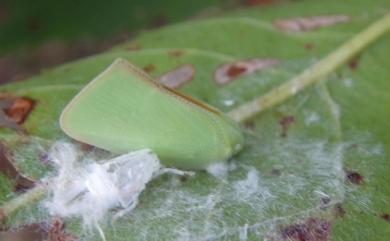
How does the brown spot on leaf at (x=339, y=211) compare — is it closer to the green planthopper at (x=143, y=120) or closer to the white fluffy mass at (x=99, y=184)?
the green planthopper at (x=143, y=120)

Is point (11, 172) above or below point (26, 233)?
above

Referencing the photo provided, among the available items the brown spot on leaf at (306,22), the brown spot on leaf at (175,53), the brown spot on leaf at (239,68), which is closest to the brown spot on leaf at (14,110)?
the brown spot on leaf at (175,53)

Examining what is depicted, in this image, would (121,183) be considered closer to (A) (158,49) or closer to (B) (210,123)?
(B) (210,123)

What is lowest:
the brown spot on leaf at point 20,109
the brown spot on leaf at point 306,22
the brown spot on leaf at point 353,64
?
the brown spot on leaf at point 353,64

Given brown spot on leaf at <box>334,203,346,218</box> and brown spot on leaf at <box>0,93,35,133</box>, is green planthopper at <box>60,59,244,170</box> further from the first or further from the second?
brown spot on leaf at <box>334,203,346,218</box>

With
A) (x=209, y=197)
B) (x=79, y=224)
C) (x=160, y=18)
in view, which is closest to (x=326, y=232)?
(x=209, y=197)

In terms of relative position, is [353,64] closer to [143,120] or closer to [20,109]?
[143,120]

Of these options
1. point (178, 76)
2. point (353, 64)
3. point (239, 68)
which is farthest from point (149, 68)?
point (353, 64)
